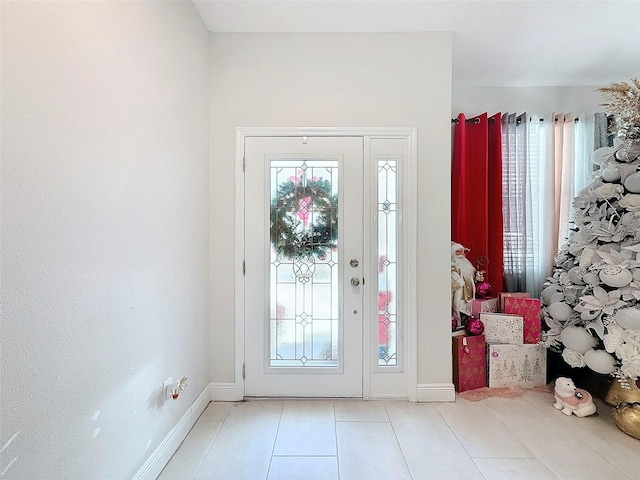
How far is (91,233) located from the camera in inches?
50.4

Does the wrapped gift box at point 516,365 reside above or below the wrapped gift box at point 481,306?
below

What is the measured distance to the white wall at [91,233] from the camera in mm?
999

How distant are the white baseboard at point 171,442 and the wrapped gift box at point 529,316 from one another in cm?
240

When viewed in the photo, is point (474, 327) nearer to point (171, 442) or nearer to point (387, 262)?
point (387, 262)

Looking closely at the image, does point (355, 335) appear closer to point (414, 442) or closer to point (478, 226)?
point (414, 442)

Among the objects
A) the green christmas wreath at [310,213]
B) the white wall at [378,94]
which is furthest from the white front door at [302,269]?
the white wall at [378,94]

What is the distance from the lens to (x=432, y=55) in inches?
101

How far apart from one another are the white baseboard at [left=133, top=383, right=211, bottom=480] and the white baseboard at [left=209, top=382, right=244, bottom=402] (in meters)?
0.09

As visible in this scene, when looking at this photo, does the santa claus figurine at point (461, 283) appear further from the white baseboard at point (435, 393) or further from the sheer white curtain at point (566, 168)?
the sheer white curtain at point (566, 168)

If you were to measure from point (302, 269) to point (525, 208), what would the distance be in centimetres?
211

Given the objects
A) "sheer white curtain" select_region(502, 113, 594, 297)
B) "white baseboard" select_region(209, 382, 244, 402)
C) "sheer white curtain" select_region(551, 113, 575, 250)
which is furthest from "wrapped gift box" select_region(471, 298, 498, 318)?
"white baseboard" select_region(209, 382, 244, 402)

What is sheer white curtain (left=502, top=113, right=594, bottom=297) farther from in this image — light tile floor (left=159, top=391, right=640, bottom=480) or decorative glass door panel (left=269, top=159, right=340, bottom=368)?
decorative glass door panel (left=269, top=159, right=340, bottom=368)

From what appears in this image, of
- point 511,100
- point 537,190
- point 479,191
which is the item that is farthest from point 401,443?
point 511,100

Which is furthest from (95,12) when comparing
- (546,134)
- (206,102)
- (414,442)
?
(546,134)
